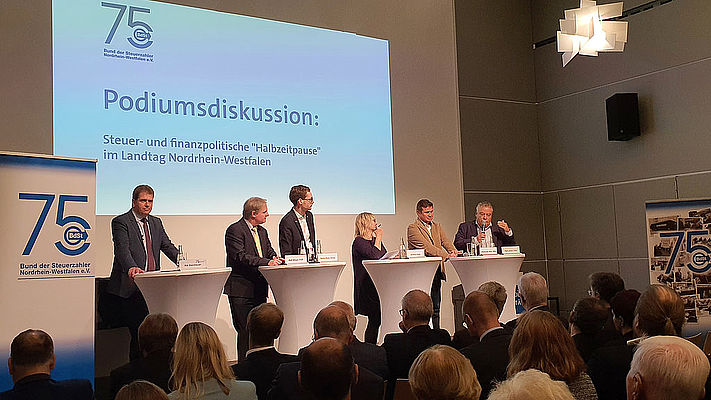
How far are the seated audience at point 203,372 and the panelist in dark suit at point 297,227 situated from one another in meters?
3.02

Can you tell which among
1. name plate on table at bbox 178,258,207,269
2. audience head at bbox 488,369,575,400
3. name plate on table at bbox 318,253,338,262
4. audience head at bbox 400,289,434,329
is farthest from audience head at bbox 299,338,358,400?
name plate on table at bbox 318,253,338,262

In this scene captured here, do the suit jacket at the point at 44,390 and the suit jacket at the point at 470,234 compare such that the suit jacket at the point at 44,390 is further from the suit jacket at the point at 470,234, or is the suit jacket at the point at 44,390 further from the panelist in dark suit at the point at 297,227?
the suit jacket at the point at 470,234

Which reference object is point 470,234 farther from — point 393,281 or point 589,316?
point 589,316

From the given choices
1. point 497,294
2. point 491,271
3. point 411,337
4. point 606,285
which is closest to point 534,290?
point 497,294

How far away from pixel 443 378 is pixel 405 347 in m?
1.47

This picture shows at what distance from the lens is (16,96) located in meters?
6.03

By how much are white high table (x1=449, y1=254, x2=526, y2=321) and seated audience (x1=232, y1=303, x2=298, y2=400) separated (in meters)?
3.24

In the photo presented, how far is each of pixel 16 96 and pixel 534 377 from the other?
5.47 metres

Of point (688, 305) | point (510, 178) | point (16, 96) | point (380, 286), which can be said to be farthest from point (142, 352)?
point (510, 178)

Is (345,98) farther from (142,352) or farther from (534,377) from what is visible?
(534,377)

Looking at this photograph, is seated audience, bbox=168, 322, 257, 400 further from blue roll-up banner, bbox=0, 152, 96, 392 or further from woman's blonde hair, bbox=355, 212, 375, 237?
woman's blonde hair, bbox=355, 212, 375, 237

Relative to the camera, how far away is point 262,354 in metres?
3.41

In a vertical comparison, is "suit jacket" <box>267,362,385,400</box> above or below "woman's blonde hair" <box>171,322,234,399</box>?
below

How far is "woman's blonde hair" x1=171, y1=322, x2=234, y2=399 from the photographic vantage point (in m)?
2.79
